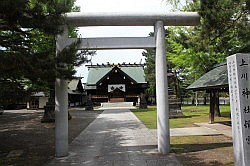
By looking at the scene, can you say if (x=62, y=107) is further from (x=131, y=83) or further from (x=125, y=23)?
(x=131, y=83)

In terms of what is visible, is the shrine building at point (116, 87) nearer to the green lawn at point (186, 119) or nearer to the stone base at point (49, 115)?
the green lawn at point (186, 119)

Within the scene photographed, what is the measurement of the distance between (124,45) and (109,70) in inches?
1544

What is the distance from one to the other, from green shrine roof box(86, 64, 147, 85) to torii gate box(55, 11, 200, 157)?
35.6 m

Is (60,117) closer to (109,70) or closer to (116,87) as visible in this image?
(116,87)

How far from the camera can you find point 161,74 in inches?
337

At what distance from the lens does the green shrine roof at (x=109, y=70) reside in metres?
45.5

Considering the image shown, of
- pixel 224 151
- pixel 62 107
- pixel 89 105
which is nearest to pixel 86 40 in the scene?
pixel 62 107

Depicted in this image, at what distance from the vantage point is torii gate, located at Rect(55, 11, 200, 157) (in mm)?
8461

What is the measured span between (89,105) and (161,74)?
2794cm

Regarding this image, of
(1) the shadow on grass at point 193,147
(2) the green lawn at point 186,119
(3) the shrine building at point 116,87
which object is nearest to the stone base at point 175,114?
(2) the green lawn at point 186,119

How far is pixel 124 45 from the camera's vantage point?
8680 millimetres

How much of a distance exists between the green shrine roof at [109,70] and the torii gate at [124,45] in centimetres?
3562

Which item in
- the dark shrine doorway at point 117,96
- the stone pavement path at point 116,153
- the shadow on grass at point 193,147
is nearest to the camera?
the stone pavement path at point 116,153

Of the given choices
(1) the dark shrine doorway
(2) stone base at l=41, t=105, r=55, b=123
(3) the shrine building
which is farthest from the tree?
(1) the dark shrine doorway
